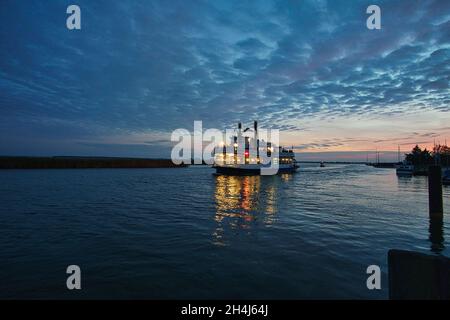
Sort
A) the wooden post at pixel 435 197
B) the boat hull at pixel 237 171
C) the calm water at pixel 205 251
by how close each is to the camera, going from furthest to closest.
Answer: the boat hull at pixel 237 171, the wooden post at pixel 435 197, the calm water at pixel 205 251

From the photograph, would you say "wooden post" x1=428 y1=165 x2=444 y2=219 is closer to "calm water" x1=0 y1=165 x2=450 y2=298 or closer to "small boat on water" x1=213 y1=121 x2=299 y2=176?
"calm water" x1=0 y1=165 x2=450 y2=298

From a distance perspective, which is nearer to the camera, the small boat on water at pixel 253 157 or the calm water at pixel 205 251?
the calm water at pixel 205 251

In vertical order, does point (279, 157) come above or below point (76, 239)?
above

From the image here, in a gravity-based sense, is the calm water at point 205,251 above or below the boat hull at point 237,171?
below

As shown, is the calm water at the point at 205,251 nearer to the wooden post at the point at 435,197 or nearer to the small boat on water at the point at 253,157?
the wooden post at the point at 435,197

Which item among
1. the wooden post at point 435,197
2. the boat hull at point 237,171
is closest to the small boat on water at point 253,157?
the boat hull at point 237,171

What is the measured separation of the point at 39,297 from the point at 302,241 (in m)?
10.1

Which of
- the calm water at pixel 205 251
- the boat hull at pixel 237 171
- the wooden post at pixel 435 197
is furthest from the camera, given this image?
the boat hull at pixel 237 171

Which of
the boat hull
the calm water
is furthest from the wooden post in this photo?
the boat hull

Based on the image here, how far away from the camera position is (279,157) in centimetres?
9856

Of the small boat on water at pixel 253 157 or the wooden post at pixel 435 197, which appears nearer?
the wooden post at pixel 435 197
